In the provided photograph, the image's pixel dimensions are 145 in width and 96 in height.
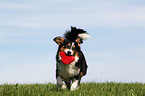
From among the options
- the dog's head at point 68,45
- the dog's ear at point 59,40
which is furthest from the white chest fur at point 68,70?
the dog's ear at point 59,40

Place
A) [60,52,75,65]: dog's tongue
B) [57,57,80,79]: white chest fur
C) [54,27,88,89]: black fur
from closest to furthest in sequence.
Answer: [60,52,75,65]: dog's tongue, [57,57,80,79]: white chest fur, [54,27,88,89]: black fur

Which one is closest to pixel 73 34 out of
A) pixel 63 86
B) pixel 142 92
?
pixel 63 86

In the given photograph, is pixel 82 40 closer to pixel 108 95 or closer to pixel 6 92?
pixel 108 95

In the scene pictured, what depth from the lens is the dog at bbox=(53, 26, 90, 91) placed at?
7164 mm

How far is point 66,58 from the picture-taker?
7074mm

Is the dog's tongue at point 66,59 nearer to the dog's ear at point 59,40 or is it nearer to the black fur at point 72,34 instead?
the dog's ear at point 59,40

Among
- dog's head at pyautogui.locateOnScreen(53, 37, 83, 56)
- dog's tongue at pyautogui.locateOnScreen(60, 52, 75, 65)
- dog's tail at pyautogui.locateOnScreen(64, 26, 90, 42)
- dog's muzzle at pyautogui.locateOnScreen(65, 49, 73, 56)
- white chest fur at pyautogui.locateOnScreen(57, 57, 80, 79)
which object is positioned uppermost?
dog's tail at pyautogui.locateOnScreen(64, 26, 90, 42)

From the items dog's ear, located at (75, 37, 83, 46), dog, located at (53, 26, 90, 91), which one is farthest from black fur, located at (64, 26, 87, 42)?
dog's ear, located at (75, 37, 83, 46)

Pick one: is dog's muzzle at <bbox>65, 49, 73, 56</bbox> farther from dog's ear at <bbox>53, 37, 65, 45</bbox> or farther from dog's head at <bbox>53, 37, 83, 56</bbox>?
dog's ear at <bbox>53, 37, 65, 45</bbox>

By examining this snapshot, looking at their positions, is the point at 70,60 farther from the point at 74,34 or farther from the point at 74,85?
the point at 74,34

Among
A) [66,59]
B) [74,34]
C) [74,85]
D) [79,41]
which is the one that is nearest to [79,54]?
[79,41]

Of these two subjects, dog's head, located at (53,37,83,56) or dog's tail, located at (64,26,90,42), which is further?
dog's tail, located at (64,26,90,42)

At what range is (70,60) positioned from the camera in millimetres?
7121

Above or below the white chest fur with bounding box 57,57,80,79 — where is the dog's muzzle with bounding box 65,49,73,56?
above
